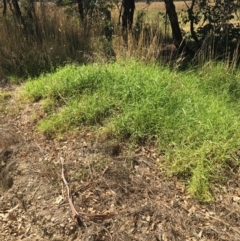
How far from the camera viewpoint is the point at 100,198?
2.76 meters

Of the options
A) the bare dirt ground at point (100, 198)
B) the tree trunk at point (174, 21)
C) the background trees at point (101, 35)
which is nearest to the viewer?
the bare dirt ground at point (100, 198)

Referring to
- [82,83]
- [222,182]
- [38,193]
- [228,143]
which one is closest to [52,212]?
[38,193]

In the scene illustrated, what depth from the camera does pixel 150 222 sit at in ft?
8.41

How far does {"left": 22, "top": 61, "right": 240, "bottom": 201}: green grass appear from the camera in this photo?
9.92ft

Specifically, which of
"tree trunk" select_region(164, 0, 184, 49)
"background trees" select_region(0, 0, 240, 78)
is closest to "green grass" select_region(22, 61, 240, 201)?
"background trees" select_region(0, 0, 240, 78)

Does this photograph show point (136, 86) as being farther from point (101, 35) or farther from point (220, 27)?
point (101, 35)

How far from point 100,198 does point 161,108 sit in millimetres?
1159

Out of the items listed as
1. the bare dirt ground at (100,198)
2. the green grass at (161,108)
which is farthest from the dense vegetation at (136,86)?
the bare dirt ground at (100,198)

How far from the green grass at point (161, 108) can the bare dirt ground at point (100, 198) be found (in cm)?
14

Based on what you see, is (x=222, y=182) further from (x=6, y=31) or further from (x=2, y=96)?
→ (x=6, y=31)

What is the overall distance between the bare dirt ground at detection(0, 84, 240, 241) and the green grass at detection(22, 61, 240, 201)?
0.14 metres

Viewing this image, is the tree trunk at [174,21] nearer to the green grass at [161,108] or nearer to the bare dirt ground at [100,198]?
the green grass at [161,108]

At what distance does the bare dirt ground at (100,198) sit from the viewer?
2.51 m

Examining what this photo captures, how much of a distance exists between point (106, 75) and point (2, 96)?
1336 millimetres
